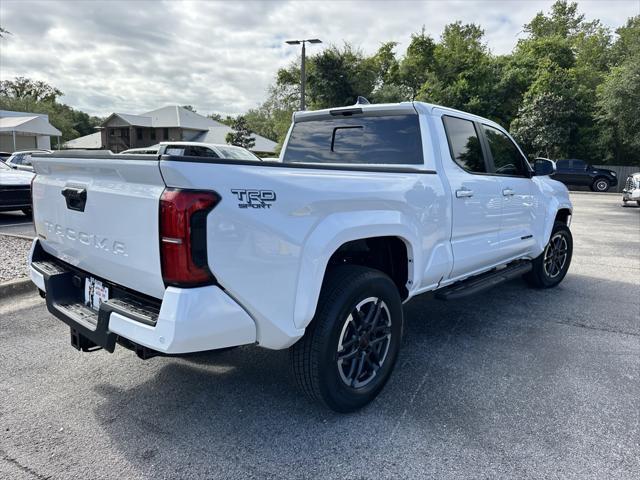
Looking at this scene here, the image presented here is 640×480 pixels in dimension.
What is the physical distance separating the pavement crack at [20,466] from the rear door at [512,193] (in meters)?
3.94

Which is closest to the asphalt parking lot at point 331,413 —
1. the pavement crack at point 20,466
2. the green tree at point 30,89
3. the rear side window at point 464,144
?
the pavement crack at point 20,466

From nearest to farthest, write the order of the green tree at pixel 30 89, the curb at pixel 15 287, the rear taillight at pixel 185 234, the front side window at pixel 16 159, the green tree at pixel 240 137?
the rear taillight at pixel 185 234 → the curb at pixel 15 287 → the front side window at pixel 16 159 → the green tree at pixel 240 137 → the green tree at pixel 30 89

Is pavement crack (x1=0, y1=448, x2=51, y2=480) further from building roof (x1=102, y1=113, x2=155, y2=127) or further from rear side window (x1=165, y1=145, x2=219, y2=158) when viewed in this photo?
building roof (x1=102, y1=113, x2=155, y2=127)

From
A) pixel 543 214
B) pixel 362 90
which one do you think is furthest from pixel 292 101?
pixel 543 214

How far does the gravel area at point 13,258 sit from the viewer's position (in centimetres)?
543

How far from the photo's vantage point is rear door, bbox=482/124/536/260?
4.45 metres

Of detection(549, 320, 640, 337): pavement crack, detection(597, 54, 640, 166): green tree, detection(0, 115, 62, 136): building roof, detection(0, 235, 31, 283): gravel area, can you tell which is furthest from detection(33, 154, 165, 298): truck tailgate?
detection(0, 115, 62, 136): building roof

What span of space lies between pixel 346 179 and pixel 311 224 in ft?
1.40

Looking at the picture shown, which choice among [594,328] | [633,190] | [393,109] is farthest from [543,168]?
[633,190]

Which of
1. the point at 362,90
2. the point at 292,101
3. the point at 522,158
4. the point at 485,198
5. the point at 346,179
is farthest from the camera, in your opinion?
the point at 292,101

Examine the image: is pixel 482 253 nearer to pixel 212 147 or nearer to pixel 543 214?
pixel 543 214

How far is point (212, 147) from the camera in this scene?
11977mm

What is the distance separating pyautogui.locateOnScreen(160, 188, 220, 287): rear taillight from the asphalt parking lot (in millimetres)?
1028

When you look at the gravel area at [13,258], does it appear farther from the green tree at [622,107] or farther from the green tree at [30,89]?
the green tree at [30,89]
